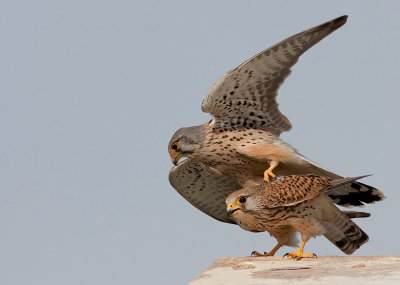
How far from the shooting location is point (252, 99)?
25.0 ft

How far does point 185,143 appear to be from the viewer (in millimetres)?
7480

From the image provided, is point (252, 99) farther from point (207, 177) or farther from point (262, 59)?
point (207, 177)

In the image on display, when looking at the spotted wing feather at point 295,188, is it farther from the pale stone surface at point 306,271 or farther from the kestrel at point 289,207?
the pale stone surface at point 306,271

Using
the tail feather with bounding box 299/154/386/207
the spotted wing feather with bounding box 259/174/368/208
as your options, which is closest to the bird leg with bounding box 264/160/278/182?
the tail feather with bounding box 299/154/386/207

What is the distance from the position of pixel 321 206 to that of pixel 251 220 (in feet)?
2.02

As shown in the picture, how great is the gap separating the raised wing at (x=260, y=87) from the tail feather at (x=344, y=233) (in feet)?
3.46

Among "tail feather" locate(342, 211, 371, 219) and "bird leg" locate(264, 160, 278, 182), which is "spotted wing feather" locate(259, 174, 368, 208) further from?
"tail feather" locate(342, 211, 371, 219)

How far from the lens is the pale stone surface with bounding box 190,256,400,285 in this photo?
5.62 m

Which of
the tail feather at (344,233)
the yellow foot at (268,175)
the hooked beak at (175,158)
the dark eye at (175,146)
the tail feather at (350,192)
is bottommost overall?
the tail feather at (344,233)

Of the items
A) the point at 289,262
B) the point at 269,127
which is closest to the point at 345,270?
the point at 289,262

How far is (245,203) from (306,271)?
3.38 ft

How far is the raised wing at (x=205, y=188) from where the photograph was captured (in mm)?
8352

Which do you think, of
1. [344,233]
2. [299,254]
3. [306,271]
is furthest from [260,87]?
[306,271]

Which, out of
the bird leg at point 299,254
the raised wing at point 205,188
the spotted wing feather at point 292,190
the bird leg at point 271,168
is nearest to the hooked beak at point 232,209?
the spotted wing feather at point 292,190
